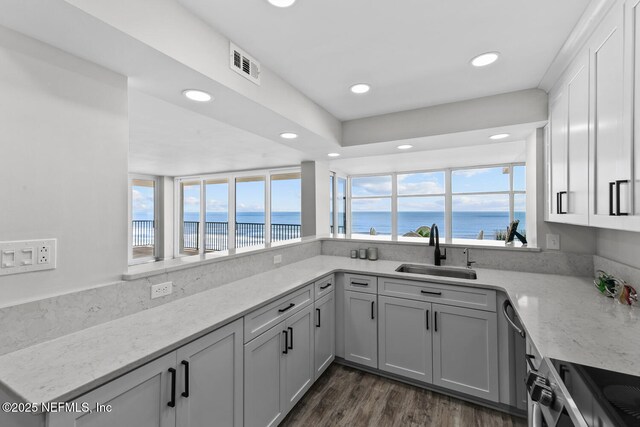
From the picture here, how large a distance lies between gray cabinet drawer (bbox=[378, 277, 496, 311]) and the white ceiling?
1546 millimetres

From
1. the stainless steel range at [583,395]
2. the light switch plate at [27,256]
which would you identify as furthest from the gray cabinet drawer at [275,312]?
the stainless steel range at [583,395]

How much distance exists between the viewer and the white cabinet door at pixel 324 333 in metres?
2.23

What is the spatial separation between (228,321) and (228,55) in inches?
57.5

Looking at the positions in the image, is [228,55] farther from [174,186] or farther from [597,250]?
[174,186]

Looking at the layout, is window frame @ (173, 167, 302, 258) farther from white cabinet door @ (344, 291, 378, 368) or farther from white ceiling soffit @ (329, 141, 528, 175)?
white cabinet door @ (344, 291, 378, 368)

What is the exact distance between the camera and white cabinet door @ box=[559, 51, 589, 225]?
1.49 metres

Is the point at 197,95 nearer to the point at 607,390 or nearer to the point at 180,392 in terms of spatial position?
the point at 180,392

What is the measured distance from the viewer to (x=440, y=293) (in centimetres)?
214

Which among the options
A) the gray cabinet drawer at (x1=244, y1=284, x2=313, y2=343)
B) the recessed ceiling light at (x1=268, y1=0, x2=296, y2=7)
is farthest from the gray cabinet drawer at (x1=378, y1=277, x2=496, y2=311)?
the recessed ceiling light at (x1=268, y1=0, x2=296, y2=7)

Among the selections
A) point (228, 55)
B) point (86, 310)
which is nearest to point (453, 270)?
point (228, 55)

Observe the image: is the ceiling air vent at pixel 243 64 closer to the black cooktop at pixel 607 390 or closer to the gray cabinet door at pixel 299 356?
the gray cabinet door at pixel 299 356

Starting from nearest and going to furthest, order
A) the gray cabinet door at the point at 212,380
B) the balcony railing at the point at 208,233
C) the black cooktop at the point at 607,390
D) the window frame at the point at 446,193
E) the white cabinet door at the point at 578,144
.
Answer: the black cooktop at the point at 607,390 → the gray cabinet door at the point at 212,380 → the white cabinet door at the point at 578,144 → the window frame at the point at 446,193 → the balcony railing at the point at 208,233

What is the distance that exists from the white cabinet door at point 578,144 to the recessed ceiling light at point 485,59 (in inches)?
16.5

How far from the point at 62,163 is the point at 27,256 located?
0.41m
